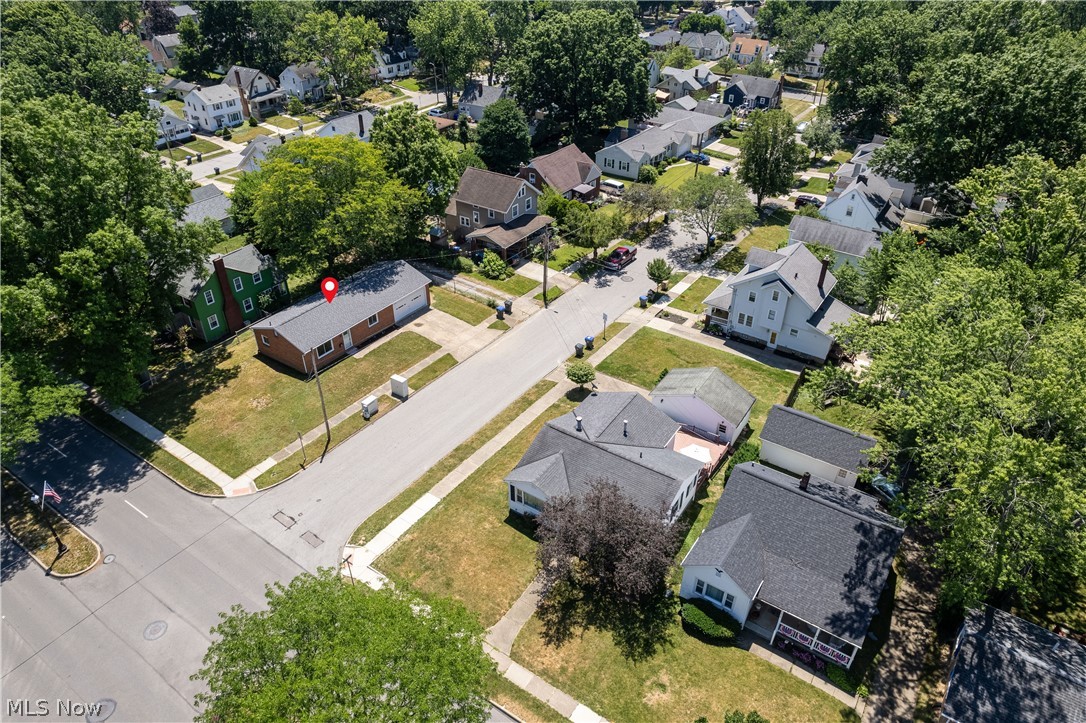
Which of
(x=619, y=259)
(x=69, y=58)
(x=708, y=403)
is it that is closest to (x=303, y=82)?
(x=69, y=58)

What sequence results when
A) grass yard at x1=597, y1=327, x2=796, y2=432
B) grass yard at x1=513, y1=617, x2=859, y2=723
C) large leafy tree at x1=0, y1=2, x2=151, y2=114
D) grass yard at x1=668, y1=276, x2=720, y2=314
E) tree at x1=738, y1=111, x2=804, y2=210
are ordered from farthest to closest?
large leafy tree at x1=0, y1=2, x2=151, y2=114 → tree at x1=738, y1=111, x2=804, y2=210 → grass yard at x1=668, y1=276, x2=720, y2=314 → grass yard at x1=597, y1=327, x2=796, y2=432 → grass yard at x1=513, y1=617, x2=859, y2=723

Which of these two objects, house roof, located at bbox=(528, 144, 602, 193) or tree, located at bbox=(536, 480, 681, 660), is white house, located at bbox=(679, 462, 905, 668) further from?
house roof, located at bbox=(528, 144, 602, 193)

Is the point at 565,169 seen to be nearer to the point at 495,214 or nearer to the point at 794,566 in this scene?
the point at 495,214

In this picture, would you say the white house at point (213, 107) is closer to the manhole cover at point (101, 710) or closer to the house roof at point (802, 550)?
the manhole cover at point (101, 710)

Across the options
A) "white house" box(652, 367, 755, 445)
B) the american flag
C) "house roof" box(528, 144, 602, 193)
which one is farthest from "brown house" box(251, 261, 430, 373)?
"house roof" box(528, 144, 602, 193)

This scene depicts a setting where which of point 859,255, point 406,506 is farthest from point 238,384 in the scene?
point 859,255

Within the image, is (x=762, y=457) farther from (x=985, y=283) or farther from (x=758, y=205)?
(x=758, y=205)
